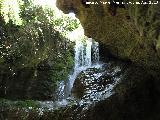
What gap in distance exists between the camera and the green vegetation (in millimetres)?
9734

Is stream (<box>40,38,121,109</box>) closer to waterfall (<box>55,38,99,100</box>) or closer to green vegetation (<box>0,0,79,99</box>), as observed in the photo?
waterfall (<box>55,38,99,100</box>)

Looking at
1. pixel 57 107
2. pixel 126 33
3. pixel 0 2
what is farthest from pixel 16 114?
pixel 0 2

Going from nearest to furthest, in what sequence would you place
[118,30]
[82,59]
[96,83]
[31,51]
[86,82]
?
[118,30] < [96,83] < [86,82] < [31,51] < [82,59]

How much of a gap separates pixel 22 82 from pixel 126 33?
4445 mm

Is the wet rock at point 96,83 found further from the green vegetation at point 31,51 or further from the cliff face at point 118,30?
the green vegetation at point 31,51

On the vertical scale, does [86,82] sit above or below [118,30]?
below

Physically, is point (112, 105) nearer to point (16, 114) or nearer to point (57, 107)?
point (57, 107)

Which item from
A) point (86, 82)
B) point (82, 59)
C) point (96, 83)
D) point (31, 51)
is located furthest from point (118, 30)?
point (82, 59)

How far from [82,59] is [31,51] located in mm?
1866

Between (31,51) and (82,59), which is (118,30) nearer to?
(31,51)

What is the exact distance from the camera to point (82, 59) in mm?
10883

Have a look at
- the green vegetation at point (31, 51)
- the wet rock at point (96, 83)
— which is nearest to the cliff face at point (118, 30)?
the wet rock at point (96, 83)

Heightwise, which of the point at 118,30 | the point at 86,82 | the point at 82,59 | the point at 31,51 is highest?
the point at 118,30

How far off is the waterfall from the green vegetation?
24 cm
